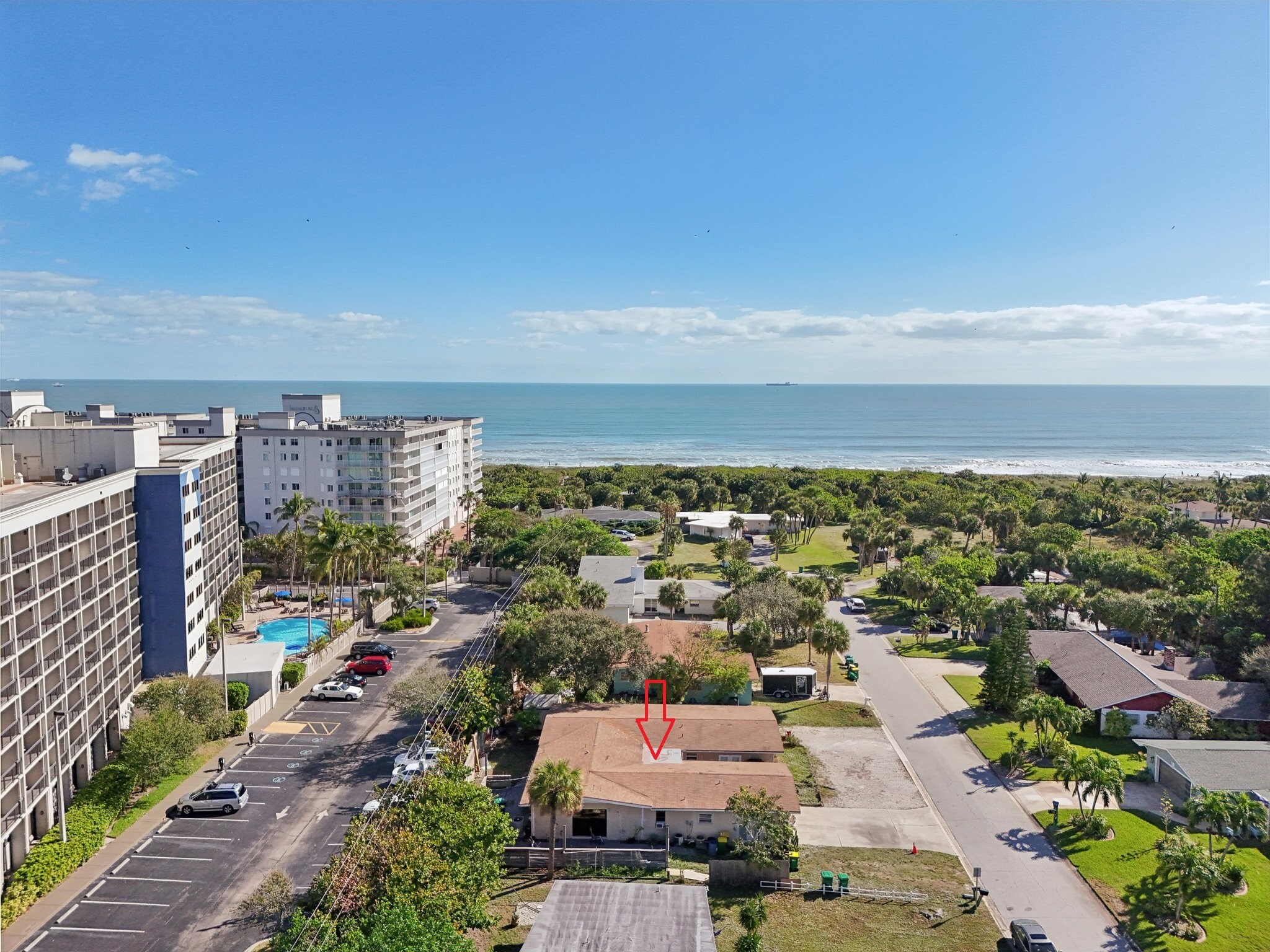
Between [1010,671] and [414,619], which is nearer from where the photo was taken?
[1010,671]

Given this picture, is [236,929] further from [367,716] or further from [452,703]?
[367,716]

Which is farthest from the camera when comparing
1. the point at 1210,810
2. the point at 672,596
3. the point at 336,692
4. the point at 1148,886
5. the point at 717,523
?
the point at 717,523

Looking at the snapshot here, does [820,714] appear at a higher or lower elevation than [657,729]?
lower

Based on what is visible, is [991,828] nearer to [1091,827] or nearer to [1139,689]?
[1091,827]

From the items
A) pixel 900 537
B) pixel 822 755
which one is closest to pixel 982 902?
pixel 822 755

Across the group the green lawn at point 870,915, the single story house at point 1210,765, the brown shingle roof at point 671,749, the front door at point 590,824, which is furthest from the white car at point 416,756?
the single story house at point 1210,765

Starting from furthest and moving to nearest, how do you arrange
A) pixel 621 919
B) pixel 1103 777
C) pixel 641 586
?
pixel 641 586 → pixel 1103 777 → pixel 621 919

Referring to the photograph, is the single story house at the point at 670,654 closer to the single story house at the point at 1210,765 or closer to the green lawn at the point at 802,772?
the green lawn at the point at 802,772

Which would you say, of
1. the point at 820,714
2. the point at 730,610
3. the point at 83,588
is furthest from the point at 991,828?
the point at 83,588
